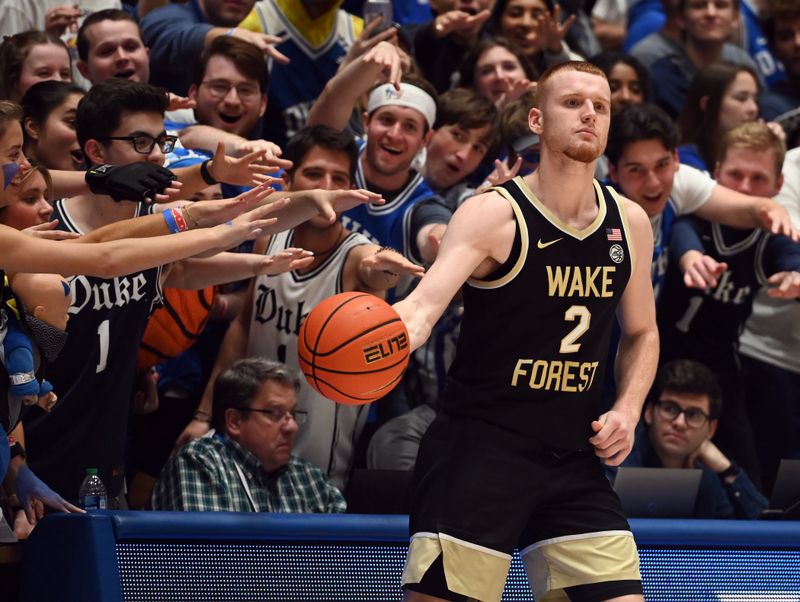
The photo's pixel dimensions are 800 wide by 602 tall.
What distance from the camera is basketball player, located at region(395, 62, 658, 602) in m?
3.85

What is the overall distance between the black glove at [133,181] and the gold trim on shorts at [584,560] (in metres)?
1.75

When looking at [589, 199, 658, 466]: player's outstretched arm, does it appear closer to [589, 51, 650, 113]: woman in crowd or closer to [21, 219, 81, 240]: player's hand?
[21, 219, 81, 240]: player's hand

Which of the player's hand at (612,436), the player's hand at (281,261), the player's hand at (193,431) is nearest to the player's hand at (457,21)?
the player's hand at (281,261)

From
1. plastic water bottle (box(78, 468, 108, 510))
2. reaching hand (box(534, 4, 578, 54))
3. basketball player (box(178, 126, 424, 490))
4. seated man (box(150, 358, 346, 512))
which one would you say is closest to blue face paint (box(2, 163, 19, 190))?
plastic water bottle (box(78, 468, 108, 510))

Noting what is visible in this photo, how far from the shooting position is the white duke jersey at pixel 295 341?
557cm

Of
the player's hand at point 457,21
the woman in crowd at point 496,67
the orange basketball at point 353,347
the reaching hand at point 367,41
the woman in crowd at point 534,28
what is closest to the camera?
the orange basketball at point 353,347

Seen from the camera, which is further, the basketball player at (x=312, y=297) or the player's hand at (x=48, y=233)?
the basketball player at (x=312, y=297)

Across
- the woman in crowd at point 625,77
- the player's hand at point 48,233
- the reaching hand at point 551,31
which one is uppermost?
the reaching hand at point 551,31

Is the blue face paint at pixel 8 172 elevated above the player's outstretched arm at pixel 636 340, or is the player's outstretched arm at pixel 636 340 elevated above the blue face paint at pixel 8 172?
the blue face paint at pixel 8 172

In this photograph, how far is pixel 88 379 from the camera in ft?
16.0

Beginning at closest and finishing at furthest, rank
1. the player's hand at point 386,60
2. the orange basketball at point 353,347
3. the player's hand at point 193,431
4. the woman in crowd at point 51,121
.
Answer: the orange basketball at point 353,347, the player's hand at point 193,431, the woman in crowd at point 51,121, the player's hand at point 386,60

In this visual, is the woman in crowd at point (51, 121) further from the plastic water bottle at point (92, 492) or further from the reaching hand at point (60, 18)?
the plastic water bottle at point (92, 492)

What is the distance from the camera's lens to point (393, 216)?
601cm

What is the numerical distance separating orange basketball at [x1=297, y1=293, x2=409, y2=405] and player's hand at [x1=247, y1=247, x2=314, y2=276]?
1.06m
